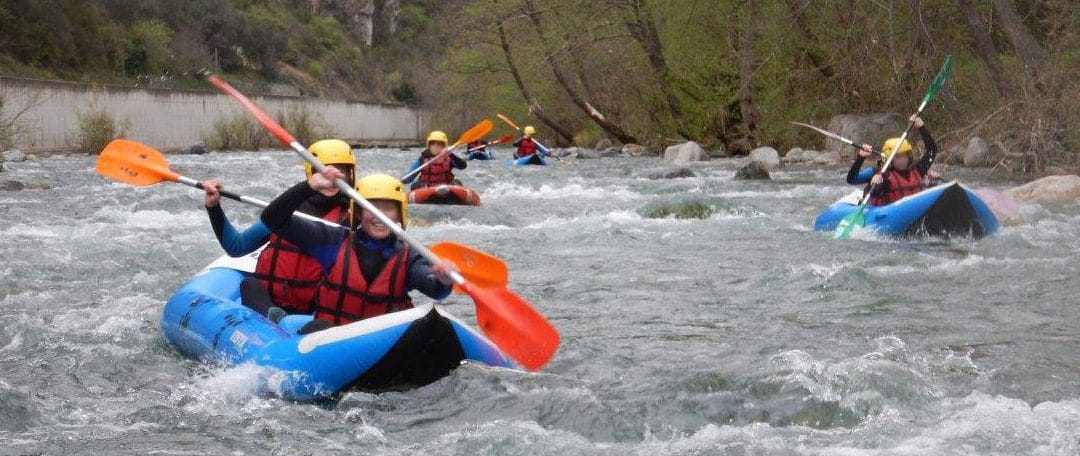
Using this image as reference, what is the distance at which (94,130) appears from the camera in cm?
2364

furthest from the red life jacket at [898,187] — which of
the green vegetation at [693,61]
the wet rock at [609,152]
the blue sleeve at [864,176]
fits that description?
the wet rock at [609,152]

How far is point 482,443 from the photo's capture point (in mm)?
4074

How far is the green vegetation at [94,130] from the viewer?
23578 mm

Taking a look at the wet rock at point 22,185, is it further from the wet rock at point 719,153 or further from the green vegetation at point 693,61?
the wet rock at point 719,153

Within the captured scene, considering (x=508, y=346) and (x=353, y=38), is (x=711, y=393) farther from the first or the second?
(x=353, y=38)

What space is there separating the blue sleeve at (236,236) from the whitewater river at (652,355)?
54 cm

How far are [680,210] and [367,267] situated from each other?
6797 mm

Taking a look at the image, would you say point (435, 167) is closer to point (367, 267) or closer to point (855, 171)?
point (855, 171)

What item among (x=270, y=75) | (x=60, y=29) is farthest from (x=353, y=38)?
(x=60, y=29)

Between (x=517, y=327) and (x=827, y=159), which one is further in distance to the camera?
(x=827, y=159)

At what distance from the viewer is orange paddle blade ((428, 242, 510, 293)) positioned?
4.95m

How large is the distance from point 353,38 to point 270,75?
57.7 feet

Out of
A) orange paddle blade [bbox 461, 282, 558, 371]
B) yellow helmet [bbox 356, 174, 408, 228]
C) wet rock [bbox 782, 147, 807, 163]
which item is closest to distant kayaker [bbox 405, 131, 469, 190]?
yellow helmet [bbox 356, 174, 408, 228]

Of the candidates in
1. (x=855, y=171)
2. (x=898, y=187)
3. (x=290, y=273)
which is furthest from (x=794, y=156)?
(x=290, y=273)
